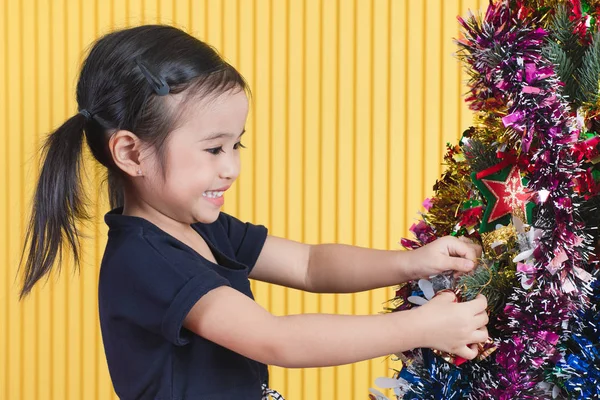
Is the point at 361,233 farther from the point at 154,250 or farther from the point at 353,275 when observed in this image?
the point at 154,250

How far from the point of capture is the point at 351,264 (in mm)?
857

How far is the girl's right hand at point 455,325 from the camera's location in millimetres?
597

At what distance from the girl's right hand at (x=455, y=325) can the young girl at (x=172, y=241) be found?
4 centimetres

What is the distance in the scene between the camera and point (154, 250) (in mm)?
723

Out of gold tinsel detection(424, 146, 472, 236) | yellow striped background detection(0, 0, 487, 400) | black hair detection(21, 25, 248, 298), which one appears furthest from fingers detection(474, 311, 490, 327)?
yellow striped background detection(0, 0, 487, 400)

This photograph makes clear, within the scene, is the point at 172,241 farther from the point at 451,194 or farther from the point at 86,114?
the point at 451,194

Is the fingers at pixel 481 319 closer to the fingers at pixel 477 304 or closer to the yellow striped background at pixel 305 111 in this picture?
the fingers at pixel 477 304

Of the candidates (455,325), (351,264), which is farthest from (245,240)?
(455,325)

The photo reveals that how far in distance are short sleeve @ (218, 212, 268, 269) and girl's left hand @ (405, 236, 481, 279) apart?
0.19 metres

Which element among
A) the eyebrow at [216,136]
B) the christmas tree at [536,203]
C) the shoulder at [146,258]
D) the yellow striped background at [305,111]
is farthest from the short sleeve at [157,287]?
the yellow striped background at [305,111]

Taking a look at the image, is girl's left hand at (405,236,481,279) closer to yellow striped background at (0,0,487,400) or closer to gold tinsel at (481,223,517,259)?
gold tinsel at (481,223,517,259)

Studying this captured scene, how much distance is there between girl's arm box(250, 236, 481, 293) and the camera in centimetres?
71

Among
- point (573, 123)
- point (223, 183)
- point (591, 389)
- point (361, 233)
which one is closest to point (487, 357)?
point (591, 389)

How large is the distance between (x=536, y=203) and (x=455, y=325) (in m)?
0.11
